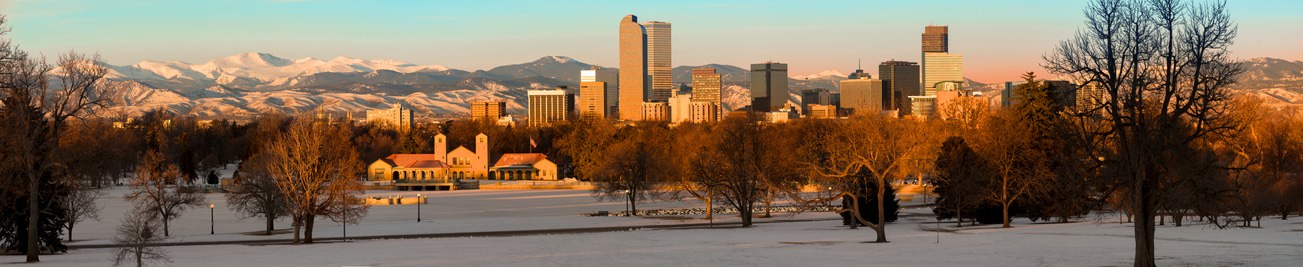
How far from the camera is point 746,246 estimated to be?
50406 millimetres

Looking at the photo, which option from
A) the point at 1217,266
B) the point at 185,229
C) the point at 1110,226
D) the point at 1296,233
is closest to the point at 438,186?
the point at 185,229

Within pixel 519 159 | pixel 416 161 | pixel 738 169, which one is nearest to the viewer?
pixel 738 169

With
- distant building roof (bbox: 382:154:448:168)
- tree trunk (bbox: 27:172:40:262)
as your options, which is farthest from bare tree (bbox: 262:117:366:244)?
distant building roof (bbox: 382:154:448:168)

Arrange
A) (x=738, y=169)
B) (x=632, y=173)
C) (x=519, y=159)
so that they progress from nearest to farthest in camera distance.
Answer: (x=738, y=169) → (x=632, y=173) → (x=519, y=159)

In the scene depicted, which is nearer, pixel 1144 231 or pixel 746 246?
pixel 1144 231

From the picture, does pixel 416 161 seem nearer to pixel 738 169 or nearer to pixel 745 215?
pixel 738 169

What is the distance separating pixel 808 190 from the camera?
404 feet

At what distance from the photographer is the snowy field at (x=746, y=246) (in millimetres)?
41688

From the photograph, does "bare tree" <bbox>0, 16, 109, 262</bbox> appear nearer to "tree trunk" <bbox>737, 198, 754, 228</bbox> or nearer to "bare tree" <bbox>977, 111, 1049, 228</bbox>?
"tree trunk" <bbox>737, 198, 754, 228</bbox>

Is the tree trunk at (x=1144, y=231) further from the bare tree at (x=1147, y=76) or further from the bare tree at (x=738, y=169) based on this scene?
the bare tree at (x=738, y=169)

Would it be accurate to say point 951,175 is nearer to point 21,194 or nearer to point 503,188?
point 21,194

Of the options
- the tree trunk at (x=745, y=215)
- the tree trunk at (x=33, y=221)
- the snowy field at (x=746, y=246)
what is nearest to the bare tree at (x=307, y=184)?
Answer: the snowy field at (x=746, y=246)

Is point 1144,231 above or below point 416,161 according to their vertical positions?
below

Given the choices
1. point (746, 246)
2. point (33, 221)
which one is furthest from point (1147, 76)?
point (33, 221)
